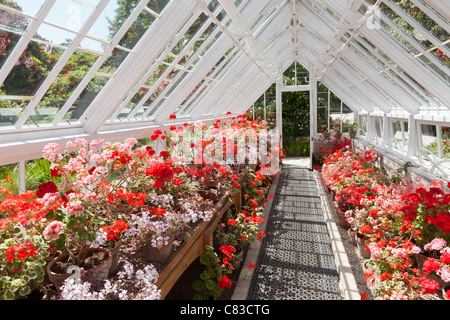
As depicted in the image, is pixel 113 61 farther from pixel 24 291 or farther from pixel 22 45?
pixel 24 291

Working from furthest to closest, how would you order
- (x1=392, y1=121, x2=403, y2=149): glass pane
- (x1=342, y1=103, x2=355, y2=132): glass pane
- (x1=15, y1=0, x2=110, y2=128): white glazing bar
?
(x1=342, y1=103, x2=355, y2=132): glass pane < (x1=392, y1=121, x2=403, y2=149): glass pane < (x1=15, y1=0, x2=110, y2=128): white glazing bar

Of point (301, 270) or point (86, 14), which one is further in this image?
point (301, 270)

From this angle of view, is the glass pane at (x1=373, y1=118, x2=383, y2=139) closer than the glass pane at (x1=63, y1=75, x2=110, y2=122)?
No

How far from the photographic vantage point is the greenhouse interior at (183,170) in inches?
75.5

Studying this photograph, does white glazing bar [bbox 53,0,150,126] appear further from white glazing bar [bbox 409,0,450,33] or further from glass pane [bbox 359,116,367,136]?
glass pane [bbox 359,116,367,136]

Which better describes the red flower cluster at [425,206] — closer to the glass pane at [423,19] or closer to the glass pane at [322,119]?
the glass pane at [423,19]

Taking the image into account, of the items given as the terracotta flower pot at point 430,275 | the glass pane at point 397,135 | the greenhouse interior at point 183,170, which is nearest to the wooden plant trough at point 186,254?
the greenhouse interior at point 183,170

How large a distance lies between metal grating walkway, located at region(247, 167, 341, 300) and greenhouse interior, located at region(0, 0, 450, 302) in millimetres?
26

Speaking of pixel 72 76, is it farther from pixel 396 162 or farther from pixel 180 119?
pixel 396 162

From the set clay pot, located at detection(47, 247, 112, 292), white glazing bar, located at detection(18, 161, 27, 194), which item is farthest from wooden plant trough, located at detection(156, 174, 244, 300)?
white glazing bar, located at detection(18, 161, 27, 194)

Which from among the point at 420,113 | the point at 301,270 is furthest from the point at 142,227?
the point at 420,113

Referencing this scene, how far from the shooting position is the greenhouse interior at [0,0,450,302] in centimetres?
192
